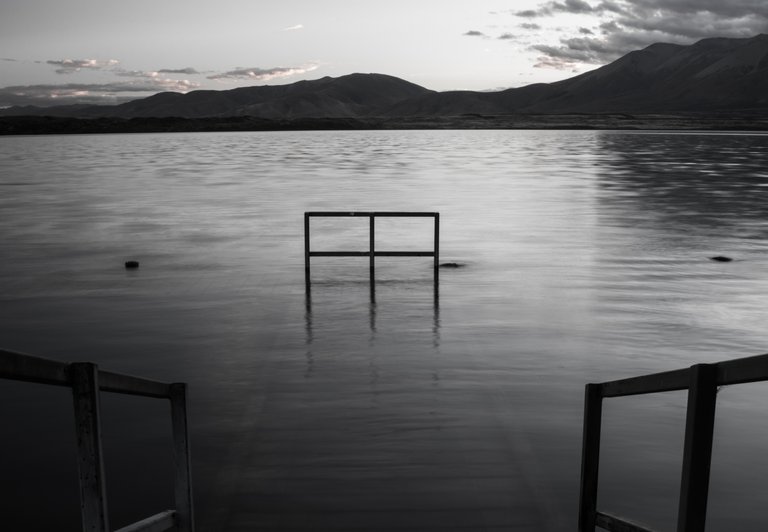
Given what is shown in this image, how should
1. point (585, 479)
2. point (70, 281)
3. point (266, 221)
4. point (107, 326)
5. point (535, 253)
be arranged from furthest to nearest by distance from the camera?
point (266, 221)
point (535, 253)
point (70, 281)
point (107, 326)
point (585, 479)

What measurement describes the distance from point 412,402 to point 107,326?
21.1 ft

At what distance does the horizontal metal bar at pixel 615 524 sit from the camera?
4715 mm

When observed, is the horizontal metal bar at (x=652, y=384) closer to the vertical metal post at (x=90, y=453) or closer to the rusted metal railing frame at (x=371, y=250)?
the vertical metal post at (x=90, y=453)

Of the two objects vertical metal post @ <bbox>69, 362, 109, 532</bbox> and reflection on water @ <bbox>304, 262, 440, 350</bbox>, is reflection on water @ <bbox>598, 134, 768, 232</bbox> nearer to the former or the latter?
reflection on water @ <bbox>304, 262, 440, 350</bbox>

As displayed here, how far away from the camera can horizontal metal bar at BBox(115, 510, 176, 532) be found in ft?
15.0

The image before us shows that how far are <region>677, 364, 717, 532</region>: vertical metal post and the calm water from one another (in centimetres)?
329

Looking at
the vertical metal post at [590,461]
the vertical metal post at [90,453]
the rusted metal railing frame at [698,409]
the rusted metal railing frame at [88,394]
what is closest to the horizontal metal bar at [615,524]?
the vertical metal post at [590,461]

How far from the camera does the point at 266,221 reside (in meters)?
29.7

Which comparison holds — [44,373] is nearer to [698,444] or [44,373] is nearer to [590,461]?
[698,444]

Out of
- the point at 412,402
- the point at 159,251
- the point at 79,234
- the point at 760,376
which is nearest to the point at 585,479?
the point at 760,376

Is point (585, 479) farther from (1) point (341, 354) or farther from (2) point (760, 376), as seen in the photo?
(1) point (341, 354)

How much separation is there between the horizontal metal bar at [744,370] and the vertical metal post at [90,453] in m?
2.69

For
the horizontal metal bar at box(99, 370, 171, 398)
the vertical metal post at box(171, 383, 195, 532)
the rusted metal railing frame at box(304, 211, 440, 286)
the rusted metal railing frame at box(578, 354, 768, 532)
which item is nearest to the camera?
the rusted metal railing frame at box(578, 354, 768, 532)

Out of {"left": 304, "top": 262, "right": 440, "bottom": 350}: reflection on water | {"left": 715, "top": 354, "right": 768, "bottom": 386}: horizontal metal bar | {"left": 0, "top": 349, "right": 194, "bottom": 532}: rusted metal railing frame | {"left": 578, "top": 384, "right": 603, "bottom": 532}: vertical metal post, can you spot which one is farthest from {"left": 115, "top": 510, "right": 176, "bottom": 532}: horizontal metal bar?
{"left": 304, "top": 262, "right": 440, "bottom": 350}: reflection on water
